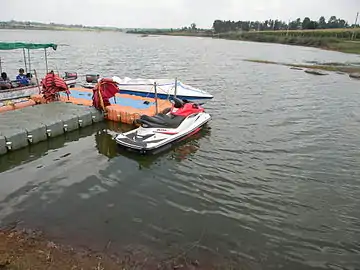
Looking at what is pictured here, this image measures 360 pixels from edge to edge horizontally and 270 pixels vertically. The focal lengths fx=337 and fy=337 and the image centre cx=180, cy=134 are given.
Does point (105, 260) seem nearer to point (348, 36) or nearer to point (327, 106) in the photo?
point (327, 106)

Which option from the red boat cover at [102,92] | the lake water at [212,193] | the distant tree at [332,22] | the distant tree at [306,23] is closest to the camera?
the lake water at [212,193]

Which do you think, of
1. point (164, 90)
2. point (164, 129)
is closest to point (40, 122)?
point (164, 129)

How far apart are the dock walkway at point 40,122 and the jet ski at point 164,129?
9.40 feet

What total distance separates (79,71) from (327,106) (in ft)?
89.1

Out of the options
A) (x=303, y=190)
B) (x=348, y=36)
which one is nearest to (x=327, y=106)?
(x=303, y=190)

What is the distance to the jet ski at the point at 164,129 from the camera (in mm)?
12719

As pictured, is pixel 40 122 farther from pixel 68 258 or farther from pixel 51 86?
pixel 68 258

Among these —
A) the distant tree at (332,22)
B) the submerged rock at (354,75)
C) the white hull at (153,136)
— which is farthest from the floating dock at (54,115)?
the distant tree at (332,22)

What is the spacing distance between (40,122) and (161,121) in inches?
198

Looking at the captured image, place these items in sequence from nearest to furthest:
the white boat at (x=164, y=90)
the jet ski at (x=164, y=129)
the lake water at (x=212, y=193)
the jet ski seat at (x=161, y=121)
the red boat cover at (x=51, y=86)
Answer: the lake water at (x=212, y=193), the jet ski at (x=164, y=129), the jet ski seat at (x=161, y=121), the red boat cover at (x=51, y=86), the white boat at (x=164, y=90)

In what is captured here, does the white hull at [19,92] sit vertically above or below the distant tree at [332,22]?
below

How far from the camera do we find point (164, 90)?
825 inches

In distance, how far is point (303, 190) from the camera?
10648 mm

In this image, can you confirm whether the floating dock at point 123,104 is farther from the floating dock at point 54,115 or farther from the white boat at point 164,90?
the white boat at point 164,90
